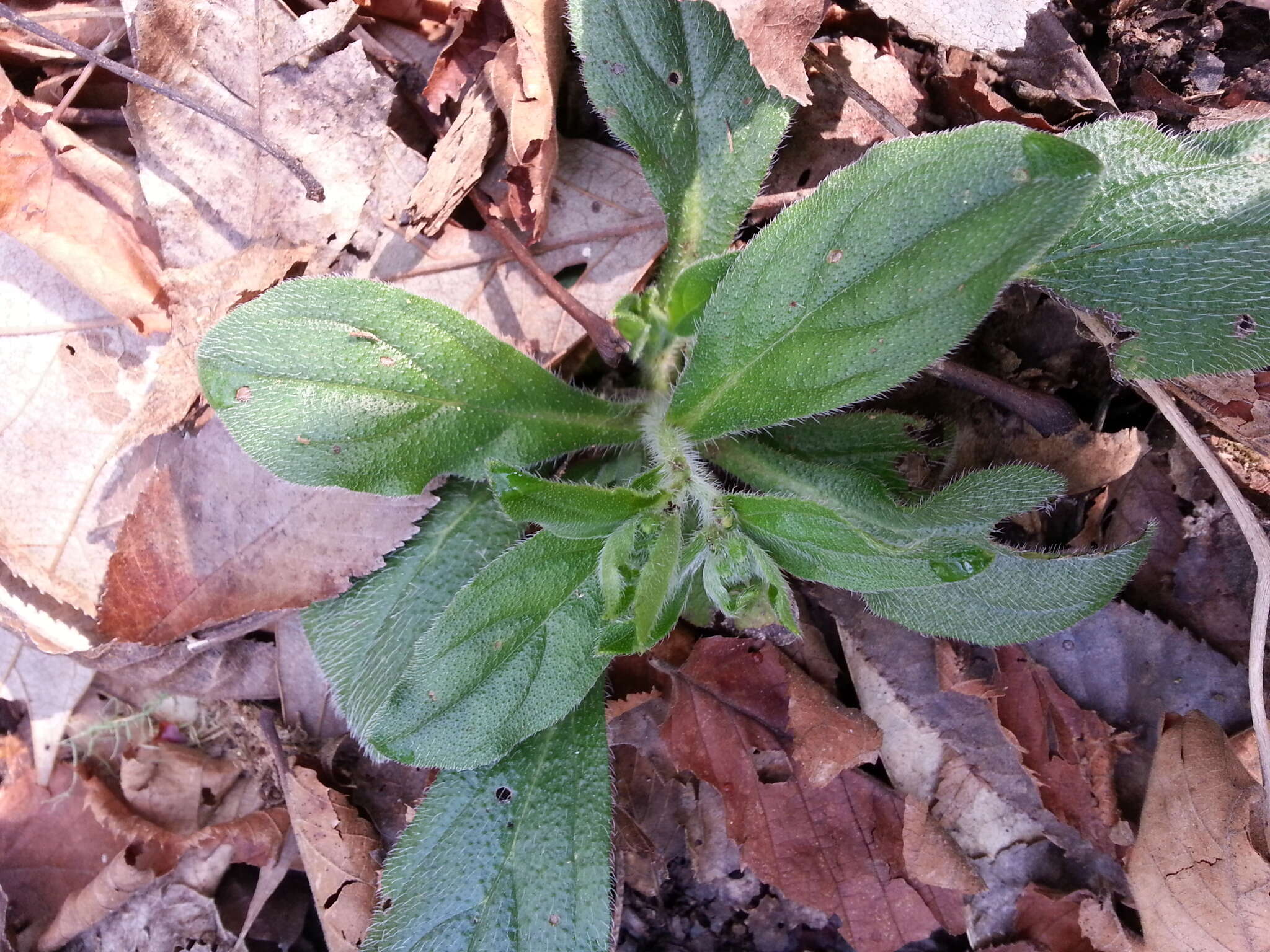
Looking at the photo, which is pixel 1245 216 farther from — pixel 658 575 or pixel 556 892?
pixel 556 892

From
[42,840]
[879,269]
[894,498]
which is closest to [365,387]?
[879,269]

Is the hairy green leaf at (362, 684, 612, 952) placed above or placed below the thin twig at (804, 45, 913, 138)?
below

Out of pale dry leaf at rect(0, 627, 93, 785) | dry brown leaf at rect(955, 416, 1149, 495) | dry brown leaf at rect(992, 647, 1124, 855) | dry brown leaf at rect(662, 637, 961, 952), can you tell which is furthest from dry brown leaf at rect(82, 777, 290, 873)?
dry brown leaf at rect(955, 416, 1149, 495)

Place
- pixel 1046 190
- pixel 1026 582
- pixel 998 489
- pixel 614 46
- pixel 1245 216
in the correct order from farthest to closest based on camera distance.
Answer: pixel 614 46
pixel 1026 582
pixel 998 489
pixel 1245 216
pixel 1046 190

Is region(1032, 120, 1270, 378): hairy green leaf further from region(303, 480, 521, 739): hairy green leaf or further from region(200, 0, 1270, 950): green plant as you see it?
region(303, 480, 521, 739): hairy green leaf

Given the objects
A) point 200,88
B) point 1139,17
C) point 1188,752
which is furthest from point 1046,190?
point 200,88

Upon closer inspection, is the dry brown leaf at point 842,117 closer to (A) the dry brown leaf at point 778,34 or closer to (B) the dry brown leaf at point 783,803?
(A) the dry brown leaf at point 778,34

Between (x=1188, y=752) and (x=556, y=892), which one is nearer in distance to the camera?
(x=556, y=892)
